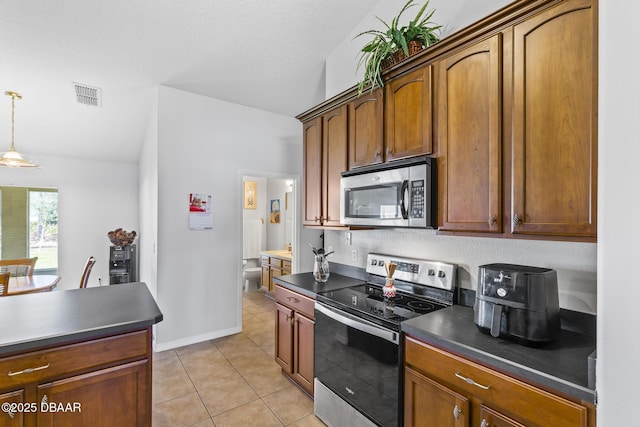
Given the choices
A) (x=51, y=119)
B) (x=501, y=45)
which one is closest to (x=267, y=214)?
(x=51, y=119)

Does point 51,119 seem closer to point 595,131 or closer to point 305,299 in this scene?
point 305,299

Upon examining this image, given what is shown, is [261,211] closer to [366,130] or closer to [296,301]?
[296,301]

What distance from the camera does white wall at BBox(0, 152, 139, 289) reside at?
16.8 ft

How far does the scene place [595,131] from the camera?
116cm

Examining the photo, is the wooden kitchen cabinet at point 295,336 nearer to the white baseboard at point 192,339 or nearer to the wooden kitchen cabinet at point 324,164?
the wooden kitchen cabinet at point 324,164

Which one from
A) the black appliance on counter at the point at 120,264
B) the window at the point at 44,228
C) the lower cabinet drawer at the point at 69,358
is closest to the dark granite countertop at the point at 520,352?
the lower cabinet drawer at the point at 69,358

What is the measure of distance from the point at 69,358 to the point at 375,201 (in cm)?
Answer: 184

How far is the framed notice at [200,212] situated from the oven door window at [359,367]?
202cm

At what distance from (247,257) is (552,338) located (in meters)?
5.48

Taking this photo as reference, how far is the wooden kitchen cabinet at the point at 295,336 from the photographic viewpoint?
7.60 ft

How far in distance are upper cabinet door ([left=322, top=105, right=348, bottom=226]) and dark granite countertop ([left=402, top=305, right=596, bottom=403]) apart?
3.91ft

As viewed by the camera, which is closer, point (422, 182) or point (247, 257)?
point (422, 182)

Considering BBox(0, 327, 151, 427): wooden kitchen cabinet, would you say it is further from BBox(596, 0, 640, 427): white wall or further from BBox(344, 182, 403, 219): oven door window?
BBox(596, 0, 640, 427): white wall

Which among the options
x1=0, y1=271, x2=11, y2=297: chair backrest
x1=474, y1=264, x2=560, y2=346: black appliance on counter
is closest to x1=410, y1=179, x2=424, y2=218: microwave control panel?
x1=474, y1=264, x2=560, y2=346: black appliance on counter
